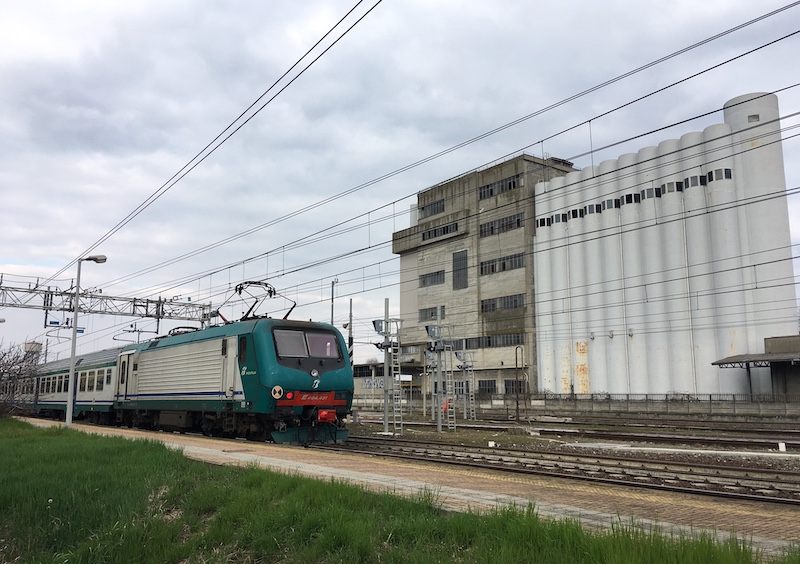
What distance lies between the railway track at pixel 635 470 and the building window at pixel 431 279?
55196 millimetres

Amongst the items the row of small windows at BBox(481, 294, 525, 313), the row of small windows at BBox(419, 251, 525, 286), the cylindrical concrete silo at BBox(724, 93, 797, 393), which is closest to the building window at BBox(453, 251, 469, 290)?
the row of small windows at BBox(419, 251, 525, 286)

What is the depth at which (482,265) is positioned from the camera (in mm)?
69062

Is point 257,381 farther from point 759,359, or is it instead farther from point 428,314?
point 428,314

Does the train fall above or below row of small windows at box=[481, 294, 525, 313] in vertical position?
below

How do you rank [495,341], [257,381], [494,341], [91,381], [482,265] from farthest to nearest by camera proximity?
[482,265] < [494,341] < [495,341] < [91,381] < [257,381]

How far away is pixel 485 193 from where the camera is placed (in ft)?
229

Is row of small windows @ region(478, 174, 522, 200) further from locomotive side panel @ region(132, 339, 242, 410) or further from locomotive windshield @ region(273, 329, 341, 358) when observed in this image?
locomotive windshield @ region(273, 329, 341, 358)

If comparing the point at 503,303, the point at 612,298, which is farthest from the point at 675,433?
the point at 503,303

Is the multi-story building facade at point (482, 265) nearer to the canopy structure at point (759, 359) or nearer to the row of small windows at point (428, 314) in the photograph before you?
the row of small windows at point (428, 314)

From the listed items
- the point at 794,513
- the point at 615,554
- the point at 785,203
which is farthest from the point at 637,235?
the point at 615,554

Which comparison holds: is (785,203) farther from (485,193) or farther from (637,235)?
(485,193)

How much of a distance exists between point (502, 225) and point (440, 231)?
9.34m

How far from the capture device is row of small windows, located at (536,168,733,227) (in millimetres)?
50250

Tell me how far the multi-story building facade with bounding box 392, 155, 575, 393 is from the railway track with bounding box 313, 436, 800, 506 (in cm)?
4187
